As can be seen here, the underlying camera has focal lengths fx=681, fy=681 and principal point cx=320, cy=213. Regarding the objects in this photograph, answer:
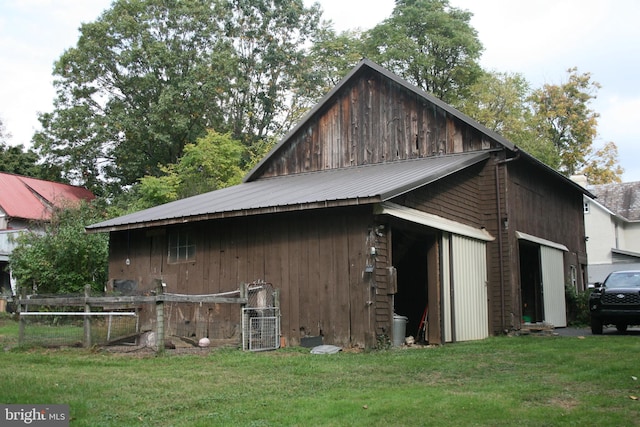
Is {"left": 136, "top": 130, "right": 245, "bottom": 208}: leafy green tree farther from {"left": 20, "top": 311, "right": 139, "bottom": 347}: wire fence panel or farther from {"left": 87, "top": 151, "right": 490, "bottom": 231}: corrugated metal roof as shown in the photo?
{"left": 20, "top": 311, "right": 139, "bottom": 347}: wire fence panel

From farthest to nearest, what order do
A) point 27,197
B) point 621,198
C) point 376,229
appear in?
point 621,198
point 27,197
point 376,229

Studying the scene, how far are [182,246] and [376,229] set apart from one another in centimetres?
574

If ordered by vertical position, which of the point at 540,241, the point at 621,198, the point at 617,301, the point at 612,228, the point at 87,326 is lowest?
the point at 87,326

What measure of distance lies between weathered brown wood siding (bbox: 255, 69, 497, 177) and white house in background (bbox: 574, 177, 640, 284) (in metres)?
24.5

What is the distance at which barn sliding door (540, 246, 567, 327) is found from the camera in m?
20.6

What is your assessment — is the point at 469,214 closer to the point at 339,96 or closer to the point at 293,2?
the point at 339,96

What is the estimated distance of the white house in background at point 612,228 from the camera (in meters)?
41.6

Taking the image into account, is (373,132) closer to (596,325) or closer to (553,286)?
(553,286)

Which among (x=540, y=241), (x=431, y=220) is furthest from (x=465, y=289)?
(x=540, y=241)

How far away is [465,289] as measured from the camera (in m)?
16.7

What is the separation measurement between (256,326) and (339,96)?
9.27m

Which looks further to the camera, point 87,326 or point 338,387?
point 87,326

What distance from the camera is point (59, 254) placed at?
23047 mm

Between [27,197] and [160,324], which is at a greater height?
[27,197]
